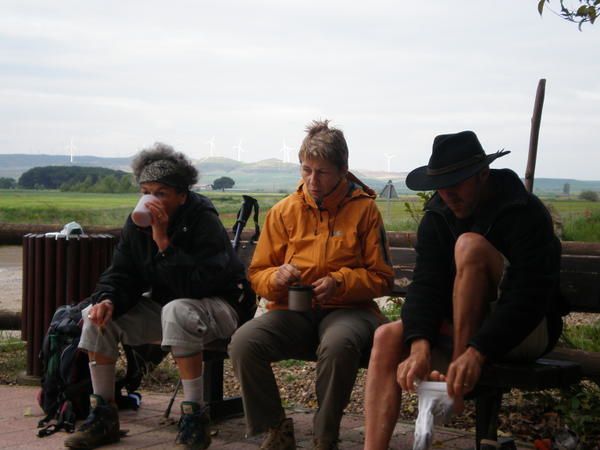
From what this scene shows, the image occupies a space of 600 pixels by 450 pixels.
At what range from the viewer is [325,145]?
466cm

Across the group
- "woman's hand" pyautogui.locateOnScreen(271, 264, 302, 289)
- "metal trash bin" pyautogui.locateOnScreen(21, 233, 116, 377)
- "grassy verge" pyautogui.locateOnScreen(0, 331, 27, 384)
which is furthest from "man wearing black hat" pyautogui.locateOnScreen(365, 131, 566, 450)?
"grassy verge" pyautogui.locateOnScreen(0, 331, 27, 384)

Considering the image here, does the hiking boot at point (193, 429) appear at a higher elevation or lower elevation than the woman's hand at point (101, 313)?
lower

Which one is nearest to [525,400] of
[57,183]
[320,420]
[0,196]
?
[320,420]

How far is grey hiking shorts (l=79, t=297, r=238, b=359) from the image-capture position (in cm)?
465

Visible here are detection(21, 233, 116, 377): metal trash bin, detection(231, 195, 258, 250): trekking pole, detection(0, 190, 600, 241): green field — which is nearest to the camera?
detection(231, 195, 258, 250): trekking pole

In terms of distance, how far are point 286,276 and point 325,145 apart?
2.19 feet

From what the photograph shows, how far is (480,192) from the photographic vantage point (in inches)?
158

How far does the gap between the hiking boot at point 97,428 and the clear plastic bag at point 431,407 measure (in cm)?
183

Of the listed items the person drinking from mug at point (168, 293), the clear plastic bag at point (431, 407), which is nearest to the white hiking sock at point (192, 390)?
the person drinking from mug at point (168, 293)

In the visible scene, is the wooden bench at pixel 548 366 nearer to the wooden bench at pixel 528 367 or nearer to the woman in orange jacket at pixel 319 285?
the wooden bench at pixel 528 367

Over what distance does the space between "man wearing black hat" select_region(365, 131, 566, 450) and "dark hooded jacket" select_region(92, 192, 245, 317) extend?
1.17 metres

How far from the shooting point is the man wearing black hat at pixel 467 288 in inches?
146

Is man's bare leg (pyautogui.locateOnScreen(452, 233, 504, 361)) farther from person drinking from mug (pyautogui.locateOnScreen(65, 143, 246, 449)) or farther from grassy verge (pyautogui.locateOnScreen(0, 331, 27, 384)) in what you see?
grassy verge (pyautogui.locateOnScreen(0, 331, 27, 384))

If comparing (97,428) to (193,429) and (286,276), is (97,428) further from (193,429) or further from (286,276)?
(286,276)
